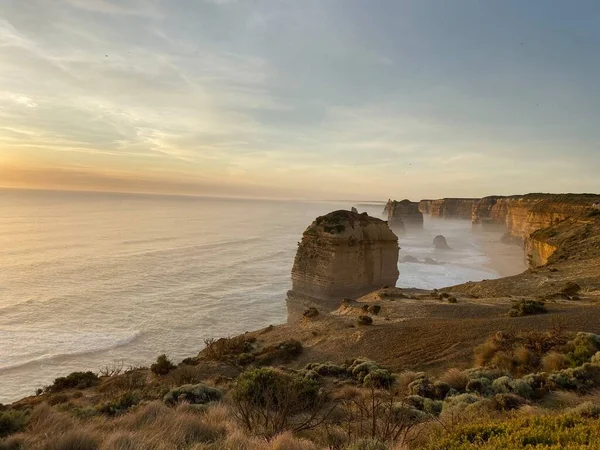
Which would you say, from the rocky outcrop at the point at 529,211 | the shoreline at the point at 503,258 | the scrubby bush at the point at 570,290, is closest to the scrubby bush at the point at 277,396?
the scrubby bush at the point at 570,290

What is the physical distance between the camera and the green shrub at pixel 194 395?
9641mm

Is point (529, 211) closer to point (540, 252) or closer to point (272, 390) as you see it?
point (540, 252)

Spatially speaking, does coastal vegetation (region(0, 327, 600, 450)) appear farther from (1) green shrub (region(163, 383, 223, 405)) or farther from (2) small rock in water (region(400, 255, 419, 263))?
(2) small rock in water (region(400, 255, 419, 263))

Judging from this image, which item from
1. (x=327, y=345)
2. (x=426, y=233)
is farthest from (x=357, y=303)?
(x=426, y=233)

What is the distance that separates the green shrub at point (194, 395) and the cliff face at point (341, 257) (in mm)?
18609

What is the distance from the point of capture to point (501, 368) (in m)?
10.9

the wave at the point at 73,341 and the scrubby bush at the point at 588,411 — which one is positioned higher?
the scrubby bush at the point at 588,411

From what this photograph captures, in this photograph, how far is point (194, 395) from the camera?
9.94 m

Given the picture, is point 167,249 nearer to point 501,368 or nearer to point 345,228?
point 345,228

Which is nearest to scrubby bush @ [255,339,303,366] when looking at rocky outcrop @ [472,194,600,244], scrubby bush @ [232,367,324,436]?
scrubby bush @ [232,367,324,436]

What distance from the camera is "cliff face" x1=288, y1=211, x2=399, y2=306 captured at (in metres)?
28.4

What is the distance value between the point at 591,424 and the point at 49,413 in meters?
10.5

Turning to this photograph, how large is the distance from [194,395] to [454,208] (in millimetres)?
147490

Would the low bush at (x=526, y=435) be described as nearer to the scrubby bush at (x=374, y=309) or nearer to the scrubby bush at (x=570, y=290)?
the scrubby bush at (x=374, y=309)
